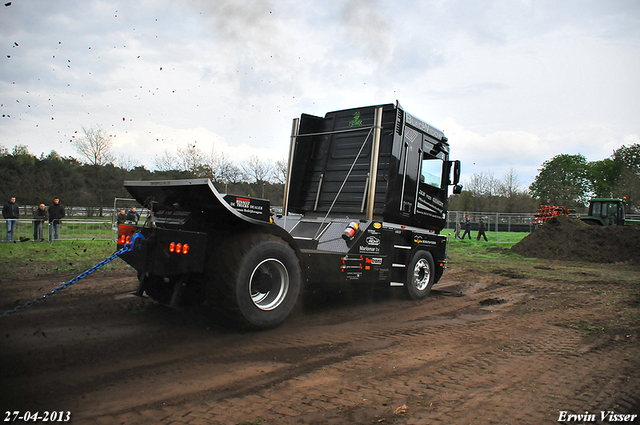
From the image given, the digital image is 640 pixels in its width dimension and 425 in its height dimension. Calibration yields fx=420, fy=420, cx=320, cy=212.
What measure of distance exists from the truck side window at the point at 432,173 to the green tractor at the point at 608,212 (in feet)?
63.1

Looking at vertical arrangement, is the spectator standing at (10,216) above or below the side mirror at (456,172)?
below

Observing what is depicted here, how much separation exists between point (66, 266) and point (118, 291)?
3.87m

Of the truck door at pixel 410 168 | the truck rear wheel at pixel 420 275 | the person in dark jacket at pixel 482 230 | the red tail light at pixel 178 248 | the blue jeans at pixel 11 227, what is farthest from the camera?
the person in dark jacket at pixel 482 230

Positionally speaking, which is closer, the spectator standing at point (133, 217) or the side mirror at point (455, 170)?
the spectator standing at point (133, 217)

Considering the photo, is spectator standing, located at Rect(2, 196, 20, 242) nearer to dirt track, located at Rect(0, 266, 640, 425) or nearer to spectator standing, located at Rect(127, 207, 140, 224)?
dirt track, located at Rect(0, 266, 640, 425)

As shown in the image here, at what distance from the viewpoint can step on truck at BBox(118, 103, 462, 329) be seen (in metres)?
4.38

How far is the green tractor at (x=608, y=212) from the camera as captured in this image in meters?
23.2

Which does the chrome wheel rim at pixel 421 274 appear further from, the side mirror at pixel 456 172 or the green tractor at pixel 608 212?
the green tractor at pixel 608 212

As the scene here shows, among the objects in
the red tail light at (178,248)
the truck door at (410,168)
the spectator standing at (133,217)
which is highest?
the truck door at (410,168)

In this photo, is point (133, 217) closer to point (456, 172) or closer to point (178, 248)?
point (178, 248)

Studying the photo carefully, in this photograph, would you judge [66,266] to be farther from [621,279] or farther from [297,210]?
[621,279]

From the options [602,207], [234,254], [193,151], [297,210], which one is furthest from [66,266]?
[602,207]

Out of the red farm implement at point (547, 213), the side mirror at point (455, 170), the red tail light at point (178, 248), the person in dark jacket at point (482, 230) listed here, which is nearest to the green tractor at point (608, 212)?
the red farm implement at point (547, 213)

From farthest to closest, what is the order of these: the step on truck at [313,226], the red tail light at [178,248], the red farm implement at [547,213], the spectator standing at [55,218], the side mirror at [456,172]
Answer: the red farm implement at [547,213] → the spectator standing at [55,218] → the side mirror at [456,172] → the step on truck at [313,226] → the red tail light at [178,248]
